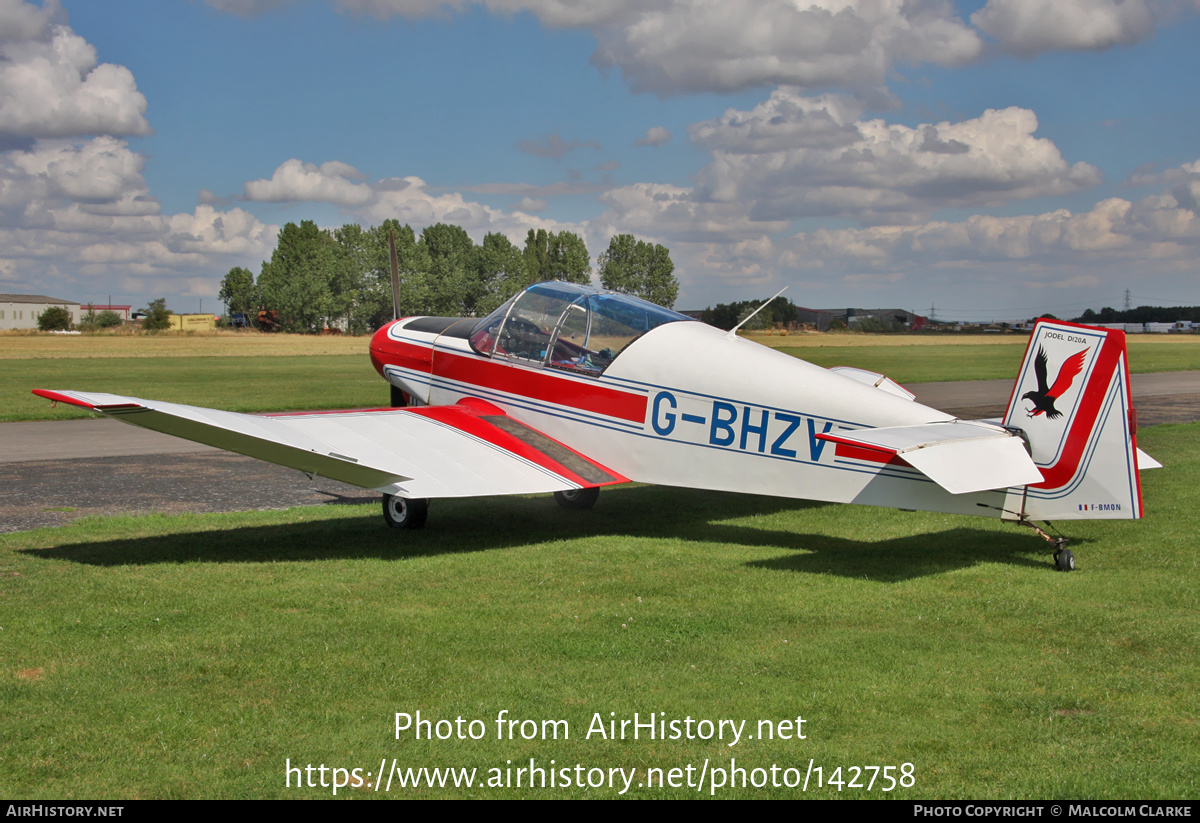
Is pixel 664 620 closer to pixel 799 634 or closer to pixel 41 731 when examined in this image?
pixel 799 634

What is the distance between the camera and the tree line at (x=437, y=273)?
66.6m

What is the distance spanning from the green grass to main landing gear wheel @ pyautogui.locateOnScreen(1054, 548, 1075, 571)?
5.4 inches

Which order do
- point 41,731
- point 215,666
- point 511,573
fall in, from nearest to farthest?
1. point 41,731
2. point 215,666
3. point 511,573

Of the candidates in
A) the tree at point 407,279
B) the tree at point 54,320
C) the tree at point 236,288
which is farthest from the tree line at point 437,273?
the tree at point 236,288

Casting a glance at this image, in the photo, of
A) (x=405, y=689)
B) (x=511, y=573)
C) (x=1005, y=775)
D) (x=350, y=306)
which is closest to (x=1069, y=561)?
(x=1005, y=775)

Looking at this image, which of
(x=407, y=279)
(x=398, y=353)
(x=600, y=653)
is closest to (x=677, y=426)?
(x=600, y=653)

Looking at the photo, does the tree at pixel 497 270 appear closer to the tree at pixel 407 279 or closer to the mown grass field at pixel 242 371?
the tree at pixel 407 279

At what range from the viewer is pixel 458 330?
10250 millimetres

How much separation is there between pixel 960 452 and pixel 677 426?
245 cm

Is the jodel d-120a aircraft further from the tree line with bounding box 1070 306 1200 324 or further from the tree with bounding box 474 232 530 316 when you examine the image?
the tree line with bounding box 1070 306 1200 324

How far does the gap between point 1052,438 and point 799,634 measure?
97.0 inches

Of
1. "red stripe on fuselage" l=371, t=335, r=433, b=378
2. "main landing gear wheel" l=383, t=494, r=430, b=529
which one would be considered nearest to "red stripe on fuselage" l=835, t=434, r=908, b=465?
"main landing gear wheel" l=383, t=494, r=430, b=529

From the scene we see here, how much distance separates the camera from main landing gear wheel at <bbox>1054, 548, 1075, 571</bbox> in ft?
21.7

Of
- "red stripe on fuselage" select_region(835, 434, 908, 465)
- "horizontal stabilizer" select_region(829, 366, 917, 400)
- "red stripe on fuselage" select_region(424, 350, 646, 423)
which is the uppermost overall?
"horizontal stabilizer" select_region(829, 366, 917, 400)
